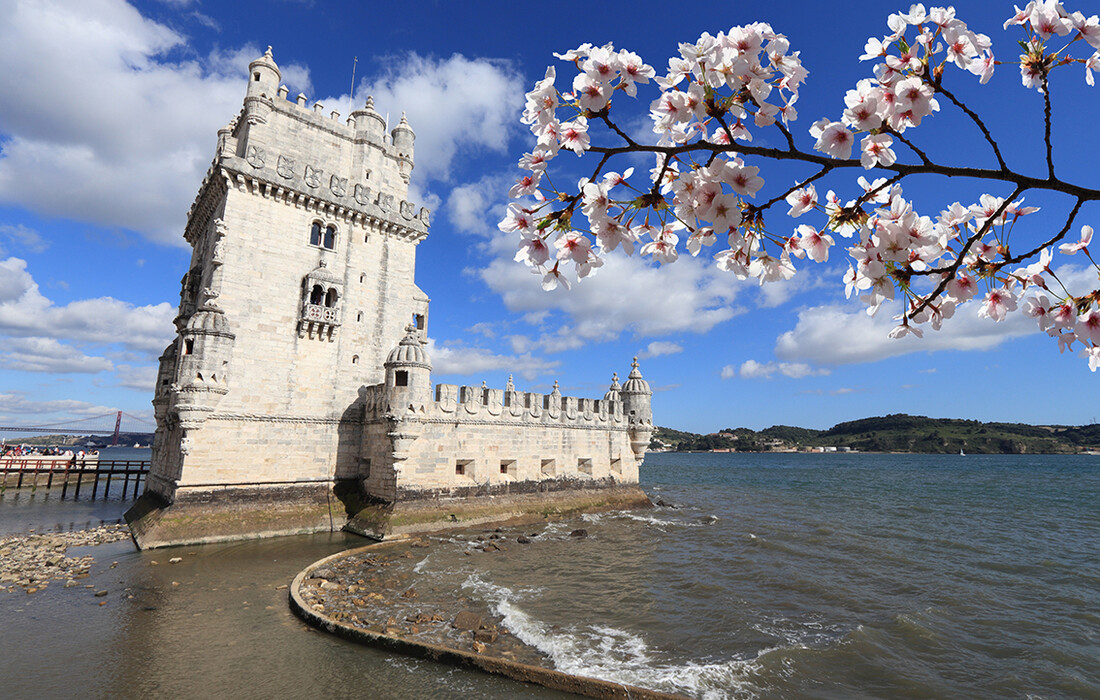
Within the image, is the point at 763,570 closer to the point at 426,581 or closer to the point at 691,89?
the point at 426,581

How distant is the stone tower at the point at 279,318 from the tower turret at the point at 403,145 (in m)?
0.62

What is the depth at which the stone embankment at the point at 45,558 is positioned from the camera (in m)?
13.3

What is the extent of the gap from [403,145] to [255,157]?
7.51 meters

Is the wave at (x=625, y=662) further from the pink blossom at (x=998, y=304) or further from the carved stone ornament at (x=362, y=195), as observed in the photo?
the carved stone ornament at (x=362, y=195)

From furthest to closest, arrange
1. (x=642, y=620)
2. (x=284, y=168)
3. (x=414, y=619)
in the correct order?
(x=284, y=168), (x=642, y=620), (x=414, y=619)

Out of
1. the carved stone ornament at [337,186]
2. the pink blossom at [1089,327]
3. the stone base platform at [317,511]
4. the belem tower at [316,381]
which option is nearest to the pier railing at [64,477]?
the belem tower at [316,381]

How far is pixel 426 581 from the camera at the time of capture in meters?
13.7

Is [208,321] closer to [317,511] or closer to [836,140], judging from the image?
[317,511]

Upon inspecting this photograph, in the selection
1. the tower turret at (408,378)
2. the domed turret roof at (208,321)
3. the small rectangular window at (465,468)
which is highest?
the domed turret roof at (208,321)

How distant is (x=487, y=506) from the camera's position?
22125mm

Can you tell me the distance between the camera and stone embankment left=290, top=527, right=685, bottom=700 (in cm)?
834

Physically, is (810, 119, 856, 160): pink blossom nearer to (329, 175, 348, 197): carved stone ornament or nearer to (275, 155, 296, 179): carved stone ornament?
(275, 155, 296, 179): carved stone ornament

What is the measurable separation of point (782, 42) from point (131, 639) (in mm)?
13851

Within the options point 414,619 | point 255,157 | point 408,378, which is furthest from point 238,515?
point 255,157
